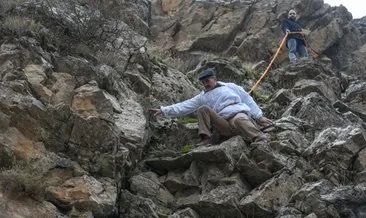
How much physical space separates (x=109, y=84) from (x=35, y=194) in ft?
11.7

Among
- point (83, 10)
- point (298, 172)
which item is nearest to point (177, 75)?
point (83, 10)

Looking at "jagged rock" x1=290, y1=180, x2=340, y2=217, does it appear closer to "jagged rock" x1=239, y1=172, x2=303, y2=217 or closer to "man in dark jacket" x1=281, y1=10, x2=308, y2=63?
"jagged rock" x1=239, y1=172, x2=303, y2=217

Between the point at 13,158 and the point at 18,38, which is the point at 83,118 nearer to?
the point at 13,158

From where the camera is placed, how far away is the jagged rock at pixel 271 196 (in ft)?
28.9

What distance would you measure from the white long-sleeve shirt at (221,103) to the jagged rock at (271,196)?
2202 millimetres

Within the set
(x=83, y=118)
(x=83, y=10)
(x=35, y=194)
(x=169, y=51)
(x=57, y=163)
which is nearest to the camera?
(x=35, y=194)

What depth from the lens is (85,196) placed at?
8.13 metres

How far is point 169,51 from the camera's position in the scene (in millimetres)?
21906

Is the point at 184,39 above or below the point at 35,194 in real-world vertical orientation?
below

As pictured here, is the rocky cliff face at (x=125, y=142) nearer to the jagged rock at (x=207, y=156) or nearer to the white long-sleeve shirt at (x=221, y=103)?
the jagged rock at (x=207, y=156)

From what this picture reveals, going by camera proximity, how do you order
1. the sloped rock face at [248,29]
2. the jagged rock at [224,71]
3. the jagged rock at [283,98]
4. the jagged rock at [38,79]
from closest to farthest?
the jagged rock at [38,79], the jagged rock at [283,98], the jagged rock at [224,71], the sloped rock face at [248,29]

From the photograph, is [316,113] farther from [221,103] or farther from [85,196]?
[85,196]

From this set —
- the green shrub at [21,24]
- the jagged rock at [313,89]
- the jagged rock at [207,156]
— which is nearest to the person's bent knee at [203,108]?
the jagged rock at [207,156]

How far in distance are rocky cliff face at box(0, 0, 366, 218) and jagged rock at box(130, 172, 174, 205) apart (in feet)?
0.07
